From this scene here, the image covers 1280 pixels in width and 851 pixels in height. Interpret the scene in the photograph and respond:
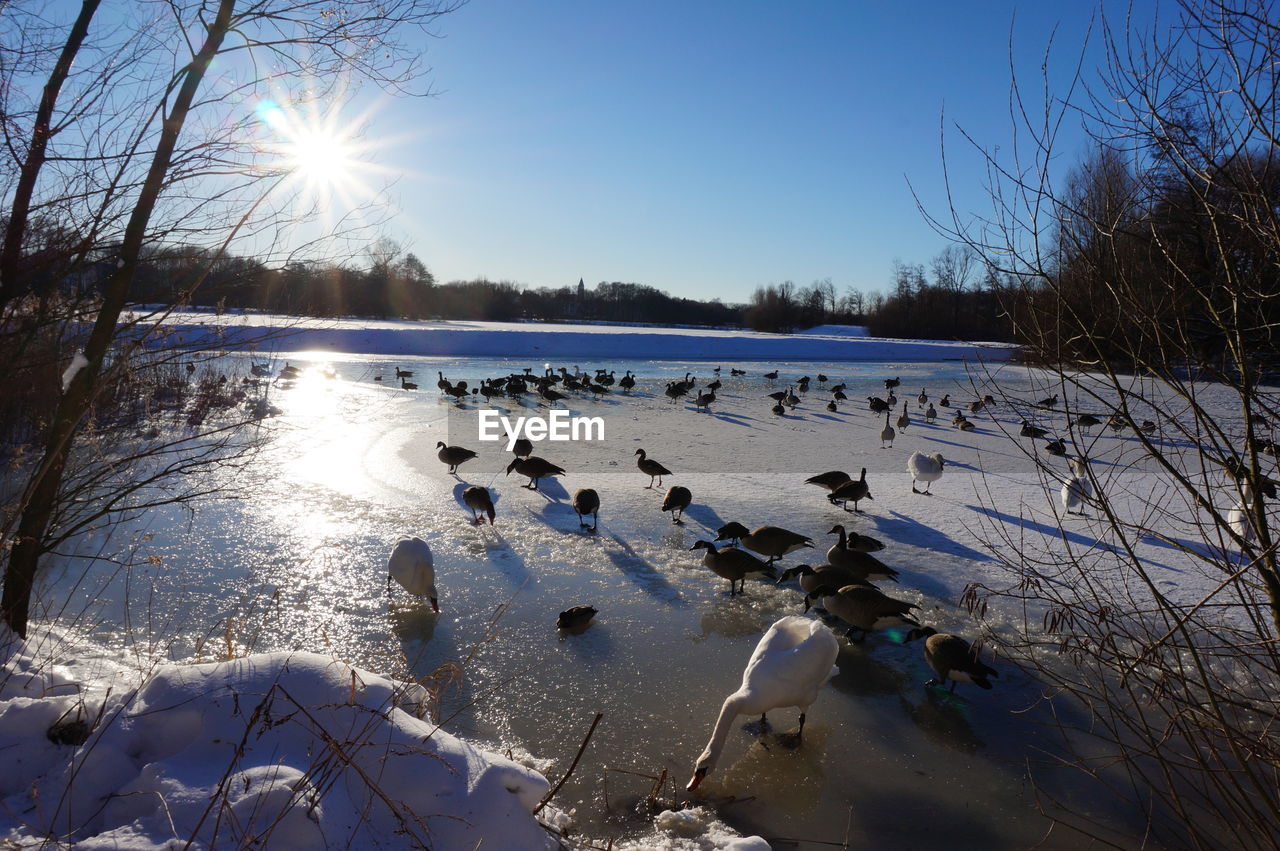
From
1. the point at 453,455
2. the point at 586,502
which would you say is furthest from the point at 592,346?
the point at 586,502

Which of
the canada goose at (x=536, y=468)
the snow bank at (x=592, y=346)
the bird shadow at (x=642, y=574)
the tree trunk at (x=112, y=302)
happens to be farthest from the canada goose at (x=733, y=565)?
the snow bank at (x=592, y=346)

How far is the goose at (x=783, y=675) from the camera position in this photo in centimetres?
378

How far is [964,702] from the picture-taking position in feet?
14.6

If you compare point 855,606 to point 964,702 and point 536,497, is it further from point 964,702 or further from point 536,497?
point 536,497

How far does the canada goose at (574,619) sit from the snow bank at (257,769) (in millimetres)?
2049

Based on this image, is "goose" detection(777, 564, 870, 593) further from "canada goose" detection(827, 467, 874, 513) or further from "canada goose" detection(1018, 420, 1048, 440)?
"canada goose" detection(1018, 420, 1048, 440)

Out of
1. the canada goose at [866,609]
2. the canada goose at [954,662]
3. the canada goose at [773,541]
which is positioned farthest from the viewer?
the canada goose at [773,541]

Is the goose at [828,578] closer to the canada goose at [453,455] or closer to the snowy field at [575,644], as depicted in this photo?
the snowy field at [575,644]

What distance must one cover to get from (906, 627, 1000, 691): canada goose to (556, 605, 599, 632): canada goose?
2278 mm

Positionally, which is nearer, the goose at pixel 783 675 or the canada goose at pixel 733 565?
the goose at pixel 783 675

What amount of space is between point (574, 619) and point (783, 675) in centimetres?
174

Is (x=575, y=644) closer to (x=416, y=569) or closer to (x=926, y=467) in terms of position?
(x=416, y=569)

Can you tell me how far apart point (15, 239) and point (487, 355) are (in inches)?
1203

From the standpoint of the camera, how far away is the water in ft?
11.6
